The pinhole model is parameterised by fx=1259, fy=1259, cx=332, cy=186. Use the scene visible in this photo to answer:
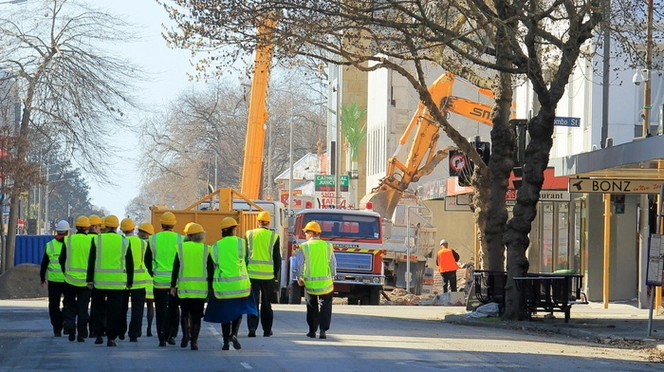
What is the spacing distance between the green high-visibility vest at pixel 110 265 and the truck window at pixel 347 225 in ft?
43.9

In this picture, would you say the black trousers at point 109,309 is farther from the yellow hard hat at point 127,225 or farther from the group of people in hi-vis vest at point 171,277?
the yellow hard hat at point 127,225

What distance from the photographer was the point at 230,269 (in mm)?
16031

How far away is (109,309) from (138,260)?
0.83 metres

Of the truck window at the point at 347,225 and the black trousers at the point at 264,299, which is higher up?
the truck window at the point at 347,225

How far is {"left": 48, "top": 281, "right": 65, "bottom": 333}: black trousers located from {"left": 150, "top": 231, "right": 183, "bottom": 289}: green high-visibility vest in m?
2.02

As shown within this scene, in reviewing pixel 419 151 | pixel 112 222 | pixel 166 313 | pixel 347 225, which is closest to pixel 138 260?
pixel 112 222

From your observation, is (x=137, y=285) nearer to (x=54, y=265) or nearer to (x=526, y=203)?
(x=54, y=265)

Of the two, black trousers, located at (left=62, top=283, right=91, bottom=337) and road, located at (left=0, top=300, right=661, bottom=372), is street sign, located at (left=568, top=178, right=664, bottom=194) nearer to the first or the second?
road, located at (left=0, top=300, right=661, bottom=372)

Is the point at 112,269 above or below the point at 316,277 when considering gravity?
above

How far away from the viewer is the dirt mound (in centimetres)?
3994

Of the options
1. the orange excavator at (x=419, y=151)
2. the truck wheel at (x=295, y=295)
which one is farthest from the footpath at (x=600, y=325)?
the orange excavator at (x=419, y=151)

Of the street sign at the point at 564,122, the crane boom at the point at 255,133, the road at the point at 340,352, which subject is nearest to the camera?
the road at the point at 340,352

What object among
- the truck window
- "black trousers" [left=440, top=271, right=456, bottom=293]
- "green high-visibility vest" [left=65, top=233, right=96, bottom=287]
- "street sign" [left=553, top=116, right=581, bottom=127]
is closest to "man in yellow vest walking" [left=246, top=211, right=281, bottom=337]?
"green high-visibility vest" [left=65, top=233, right=96, bottom=287]

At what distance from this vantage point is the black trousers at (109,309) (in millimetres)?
17156
